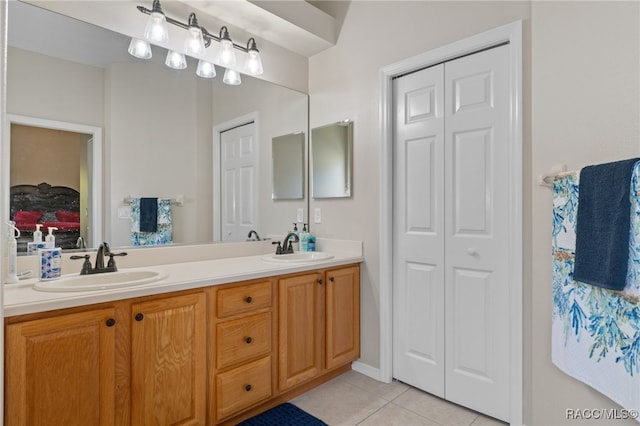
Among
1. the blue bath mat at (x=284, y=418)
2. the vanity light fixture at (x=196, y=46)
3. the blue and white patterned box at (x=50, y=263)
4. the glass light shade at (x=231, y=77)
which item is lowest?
the blue bath mat at (x=284, y=418)

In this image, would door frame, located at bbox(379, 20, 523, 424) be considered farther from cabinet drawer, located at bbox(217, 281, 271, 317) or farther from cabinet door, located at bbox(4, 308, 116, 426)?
cabinet door, located at bbox(4, 308, 116, 426)

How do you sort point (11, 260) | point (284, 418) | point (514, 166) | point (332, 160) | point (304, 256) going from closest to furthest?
point (11, 260) < point (514, 166) < point (284, 418) < point (304, 256) < point (332, 160)

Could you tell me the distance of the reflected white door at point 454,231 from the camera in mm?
1942

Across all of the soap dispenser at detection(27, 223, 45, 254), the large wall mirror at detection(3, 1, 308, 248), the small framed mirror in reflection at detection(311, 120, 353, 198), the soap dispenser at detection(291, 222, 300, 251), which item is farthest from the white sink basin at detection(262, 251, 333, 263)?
the soap dispenser at detection(27, 223, 45, 254)

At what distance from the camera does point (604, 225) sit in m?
1.32

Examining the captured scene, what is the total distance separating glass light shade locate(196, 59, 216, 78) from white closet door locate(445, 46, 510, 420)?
1.50 m

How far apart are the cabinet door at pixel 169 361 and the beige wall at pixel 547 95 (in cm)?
125

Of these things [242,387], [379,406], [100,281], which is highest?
[100,281]

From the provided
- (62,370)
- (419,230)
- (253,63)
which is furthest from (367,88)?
(62,370)

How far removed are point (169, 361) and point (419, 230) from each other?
159 cm

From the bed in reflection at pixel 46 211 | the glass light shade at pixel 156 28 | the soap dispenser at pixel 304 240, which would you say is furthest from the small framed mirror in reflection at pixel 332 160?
the bed in reflection at pixel 46 211

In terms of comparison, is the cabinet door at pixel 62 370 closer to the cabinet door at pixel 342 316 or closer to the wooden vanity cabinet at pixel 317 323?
the wooden vanity cabinet at pixel 317 323

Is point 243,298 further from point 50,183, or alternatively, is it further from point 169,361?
point 50,183

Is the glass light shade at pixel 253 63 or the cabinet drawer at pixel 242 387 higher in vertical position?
the glass light shade at pixel 253 63
